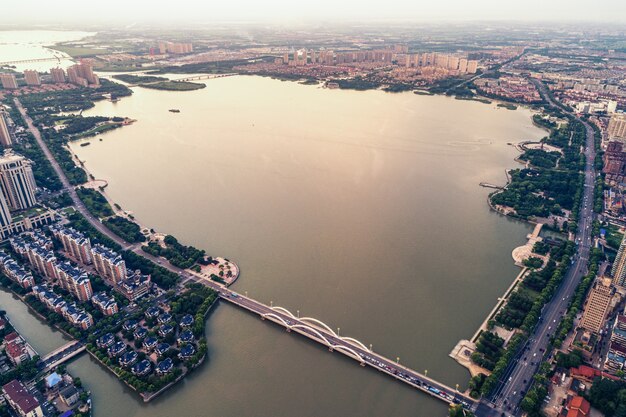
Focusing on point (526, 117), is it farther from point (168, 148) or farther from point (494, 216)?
point (168, 148)

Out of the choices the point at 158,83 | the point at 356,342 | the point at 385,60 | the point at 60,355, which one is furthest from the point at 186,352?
the point at 385,60

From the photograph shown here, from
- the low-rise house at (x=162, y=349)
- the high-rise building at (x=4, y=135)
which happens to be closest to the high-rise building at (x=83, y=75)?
the high-rise building at (x=4, y=135)

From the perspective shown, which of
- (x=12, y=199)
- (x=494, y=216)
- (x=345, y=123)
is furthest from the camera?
(x=345, y=123)

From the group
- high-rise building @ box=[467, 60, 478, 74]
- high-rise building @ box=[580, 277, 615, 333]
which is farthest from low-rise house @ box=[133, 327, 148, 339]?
high-rise building @ box=[467, 60, 478, 74]

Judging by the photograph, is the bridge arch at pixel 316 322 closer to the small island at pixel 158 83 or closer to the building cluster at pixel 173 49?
the small island at pixel 158 83

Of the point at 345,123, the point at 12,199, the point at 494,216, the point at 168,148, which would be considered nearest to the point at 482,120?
the point at 345,123

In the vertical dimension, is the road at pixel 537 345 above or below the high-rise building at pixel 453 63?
below

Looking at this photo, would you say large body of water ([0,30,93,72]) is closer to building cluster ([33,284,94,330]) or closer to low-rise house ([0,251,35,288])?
low-rise house ([0,251,35,288])
